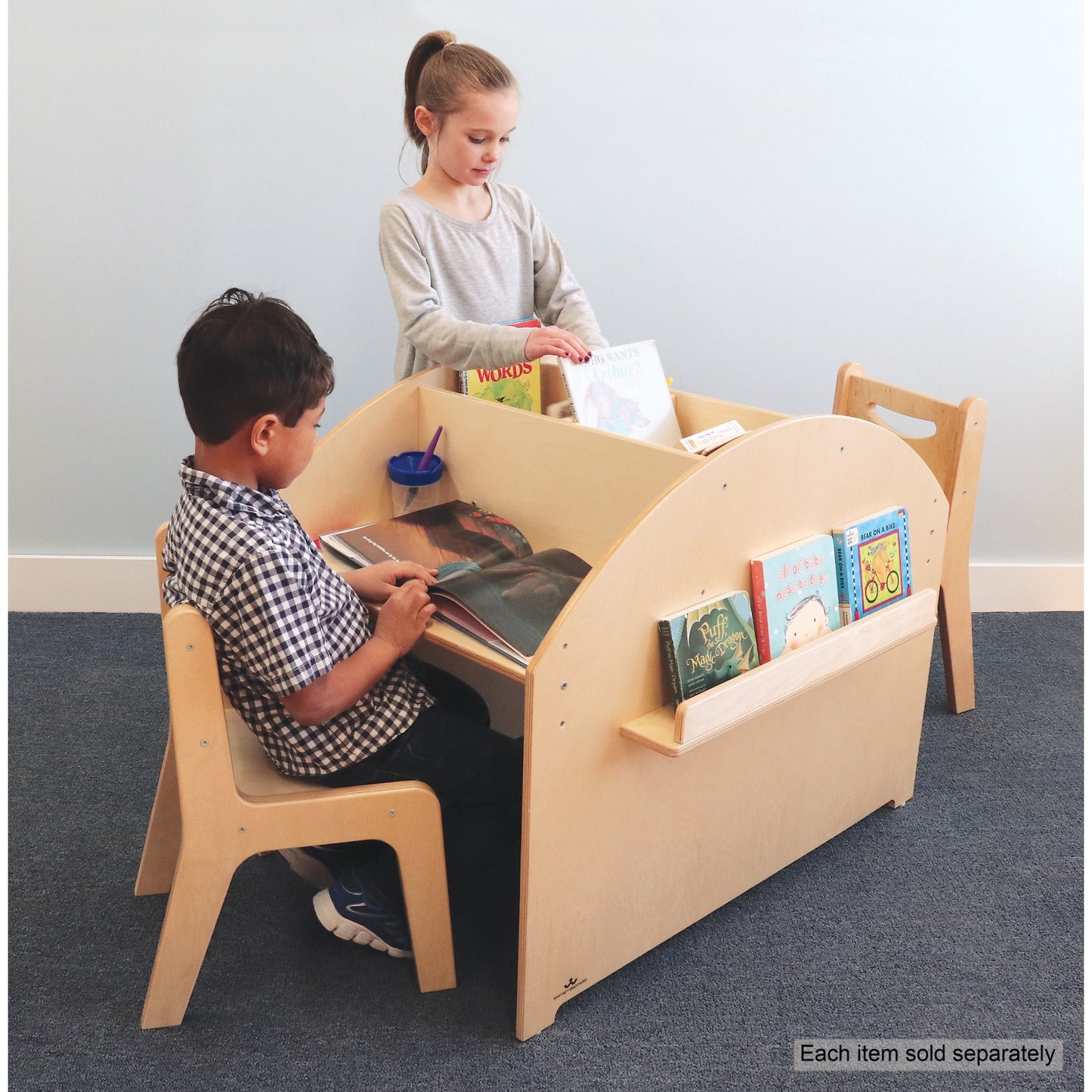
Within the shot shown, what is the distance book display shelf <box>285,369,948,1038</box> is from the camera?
1.32m

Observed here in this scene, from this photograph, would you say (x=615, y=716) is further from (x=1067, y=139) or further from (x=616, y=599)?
(x=1067, y=139)

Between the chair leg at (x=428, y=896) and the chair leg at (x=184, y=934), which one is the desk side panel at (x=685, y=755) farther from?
the chair leg at (x=184, y=934)

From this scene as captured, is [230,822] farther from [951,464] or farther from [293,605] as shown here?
[951,464]

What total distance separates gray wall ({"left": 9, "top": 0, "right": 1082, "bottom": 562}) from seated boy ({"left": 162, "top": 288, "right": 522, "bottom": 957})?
1.23 m

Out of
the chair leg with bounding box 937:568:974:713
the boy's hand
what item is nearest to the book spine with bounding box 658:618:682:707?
the boy's hand

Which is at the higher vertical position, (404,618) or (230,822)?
(404,618)

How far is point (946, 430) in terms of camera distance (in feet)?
6.84

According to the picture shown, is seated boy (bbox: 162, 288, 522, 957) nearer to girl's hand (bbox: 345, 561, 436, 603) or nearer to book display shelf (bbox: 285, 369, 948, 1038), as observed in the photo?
girl's hand (bbox: 345, 561, 436, 603)

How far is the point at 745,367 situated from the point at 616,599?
150 cm

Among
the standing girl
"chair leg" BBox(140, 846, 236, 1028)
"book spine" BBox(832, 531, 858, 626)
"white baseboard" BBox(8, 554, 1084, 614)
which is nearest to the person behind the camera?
"chair leg" BBox(140, 846, 236, 1028)

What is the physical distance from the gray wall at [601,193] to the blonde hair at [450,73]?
1.82 ft

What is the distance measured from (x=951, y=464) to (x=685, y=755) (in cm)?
98

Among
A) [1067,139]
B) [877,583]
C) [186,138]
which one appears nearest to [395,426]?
[877,583]

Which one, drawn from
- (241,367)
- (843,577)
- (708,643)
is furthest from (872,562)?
(241,367)
